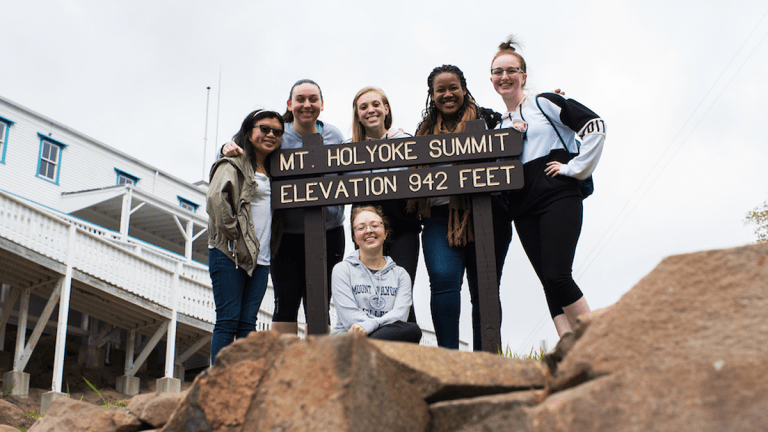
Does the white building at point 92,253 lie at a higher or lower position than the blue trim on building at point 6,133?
lower

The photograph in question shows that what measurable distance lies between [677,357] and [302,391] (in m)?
1.28

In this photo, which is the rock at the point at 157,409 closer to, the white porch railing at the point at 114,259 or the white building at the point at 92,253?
the white building at the point at 92,253

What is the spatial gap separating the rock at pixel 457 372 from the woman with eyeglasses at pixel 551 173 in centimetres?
133

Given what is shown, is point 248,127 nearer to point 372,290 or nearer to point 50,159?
point 372,290

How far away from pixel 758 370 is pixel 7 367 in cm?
1567

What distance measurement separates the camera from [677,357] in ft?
7.06

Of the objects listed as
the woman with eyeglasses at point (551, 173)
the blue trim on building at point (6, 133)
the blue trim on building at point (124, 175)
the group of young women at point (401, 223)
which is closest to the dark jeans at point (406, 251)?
the group of young women at point (401, 223)

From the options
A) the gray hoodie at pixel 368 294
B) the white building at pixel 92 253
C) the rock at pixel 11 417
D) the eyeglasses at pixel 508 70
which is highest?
the white building at pixel 92 253

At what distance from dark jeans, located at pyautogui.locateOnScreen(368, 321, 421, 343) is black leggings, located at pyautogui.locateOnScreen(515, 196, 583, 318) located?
85 cm

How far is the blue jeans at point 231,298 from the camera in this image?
4.16 metres

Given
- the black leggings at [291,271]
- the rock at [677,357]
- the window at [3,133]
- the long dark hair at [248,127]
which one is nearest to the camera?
the rock at [677,357]

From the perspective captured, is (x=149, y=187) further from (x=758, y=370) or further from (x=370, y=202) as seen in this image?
(x=758, y=370)

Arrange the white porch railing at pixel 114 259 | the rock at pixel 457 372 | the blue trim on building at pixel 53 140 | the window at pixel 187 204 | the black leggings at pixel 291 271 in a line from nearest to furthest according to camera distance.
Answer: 1. the rock at pixel 457 372
2. the black leggings at pixel 291 271
3. the white porch railing at pixel 114 259
4. the blue trim on building at pixel 53 140
5. the window at pixel 187 204

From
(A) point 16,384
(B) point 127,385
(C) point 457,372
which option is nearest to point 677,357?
(C) point 457,372
